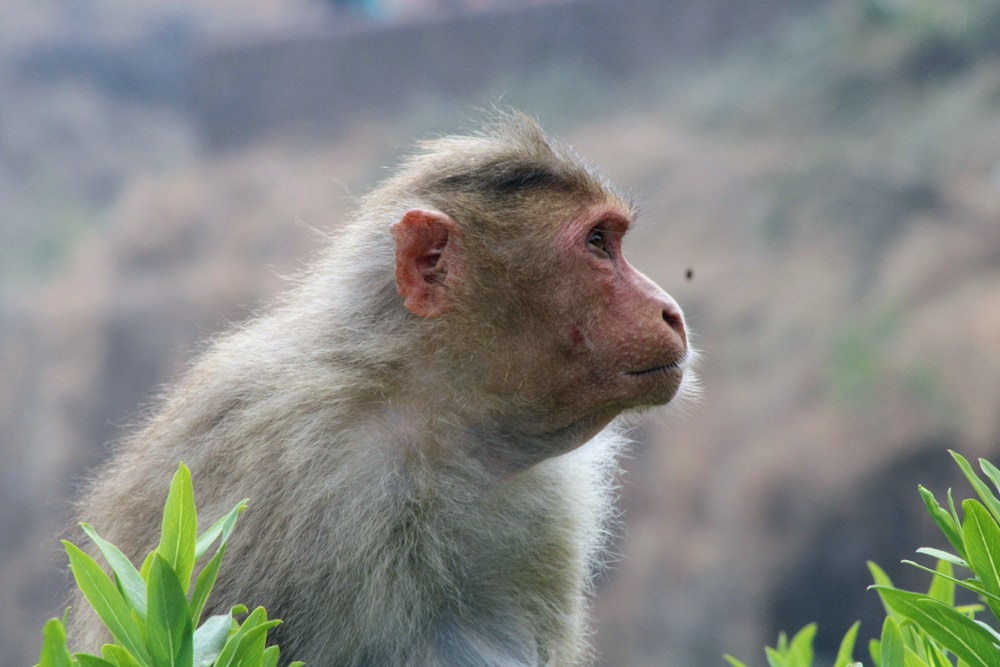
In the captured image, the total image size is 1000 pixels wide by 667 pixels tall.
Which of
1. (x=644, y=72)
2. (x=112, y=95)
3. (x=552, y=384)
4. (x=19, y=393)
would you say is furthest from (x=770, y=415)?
(x=112, y=95)

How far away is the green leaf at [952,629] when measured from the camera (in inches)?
93.3

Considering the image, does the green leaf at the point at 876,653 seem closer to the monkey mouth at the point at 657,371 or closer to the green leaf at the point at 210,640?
the monkey mouth at the point at 657,371

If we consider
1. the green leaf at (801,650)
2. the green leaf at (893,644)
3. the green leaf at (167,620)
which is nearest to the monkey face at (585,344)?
the green leaf at (801,650)

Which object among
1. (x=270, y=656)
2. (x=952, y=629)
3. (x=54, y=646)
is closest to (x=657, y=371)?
(x=952, y=629)

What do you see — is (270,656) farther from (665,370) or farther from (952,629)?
(665,370)

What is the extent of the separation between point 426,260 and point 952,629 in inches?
71.4

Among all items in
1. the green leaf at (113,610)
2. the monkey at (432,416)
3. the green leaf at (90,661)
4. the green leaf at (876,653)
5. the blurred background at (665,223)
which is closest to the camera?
the green leaf at (90,661)

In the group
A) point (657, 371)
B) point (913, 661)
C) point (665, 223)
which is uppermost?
point (657, 371)

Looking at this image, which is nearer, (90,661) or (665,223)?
(90,661)

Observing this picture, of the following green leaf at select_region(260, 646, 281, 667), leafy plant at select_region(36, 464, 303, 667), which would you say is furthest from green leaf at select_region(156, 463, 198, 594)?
green leaf at select_region(260, 646, 281, 667)

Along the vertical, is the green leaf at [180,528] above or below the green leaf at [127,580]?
above

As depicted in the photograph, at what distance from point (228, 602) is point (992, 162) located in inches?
462

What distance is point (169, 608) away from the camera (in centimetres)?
219

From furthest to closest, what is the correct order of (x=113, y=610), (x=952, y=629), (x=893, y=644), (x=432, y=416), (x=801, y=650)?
1. (x=801, y=650)
2. (x=432, y=416)
3. (x=893, y=644)
4. (x=952, y=629)
5. (x=113, y=610)
